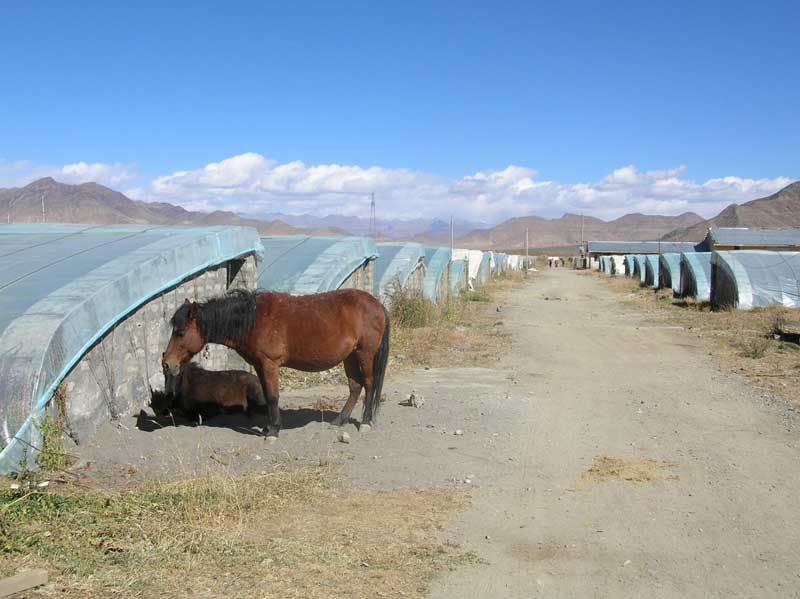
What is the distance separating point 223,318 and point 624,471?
13.4ft

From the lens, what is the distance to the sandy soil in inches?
188

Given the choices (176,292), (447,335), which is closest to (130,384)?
(176,292)

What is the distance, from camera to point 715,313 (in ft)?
75.5

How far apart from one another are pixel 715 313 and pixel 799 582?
1973cm

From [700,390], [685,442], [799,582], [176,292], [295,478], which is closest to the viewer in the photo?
[799,582]

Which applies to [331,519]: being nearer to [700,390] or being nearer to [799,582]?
[799,582]

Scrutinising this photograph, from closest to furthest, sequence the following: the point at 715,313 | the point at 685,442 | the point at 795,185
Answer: the point at 685,442 → the point at 715,313 → the point at 795,185

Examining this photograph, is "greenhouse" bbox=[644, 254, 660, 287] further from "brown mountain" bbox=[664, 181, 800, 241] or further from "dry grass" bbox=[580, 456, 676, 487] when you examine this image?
"brown mountain" bbox=[664, 181, 800, 241]

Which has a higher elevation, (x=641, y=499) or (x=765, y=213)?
(x=765, y=213)

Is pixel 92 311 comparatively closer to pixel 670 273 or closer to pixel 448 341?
pixel 448 341

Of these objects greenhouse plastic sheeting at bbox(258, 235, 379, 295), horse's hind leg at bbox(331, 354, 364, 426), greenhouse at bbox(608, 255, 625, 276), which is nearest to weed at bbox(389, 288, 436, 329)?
greenhouse plastic sheeting at bbox(258, 235, 379, 295)

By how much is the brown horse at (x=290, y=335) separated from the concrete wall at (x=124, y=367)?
0.58m

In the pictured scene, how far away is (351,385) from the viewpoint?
28.4 ft

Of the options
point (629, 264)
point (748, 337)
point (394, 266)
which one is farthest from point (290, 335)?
point (629, 264)
